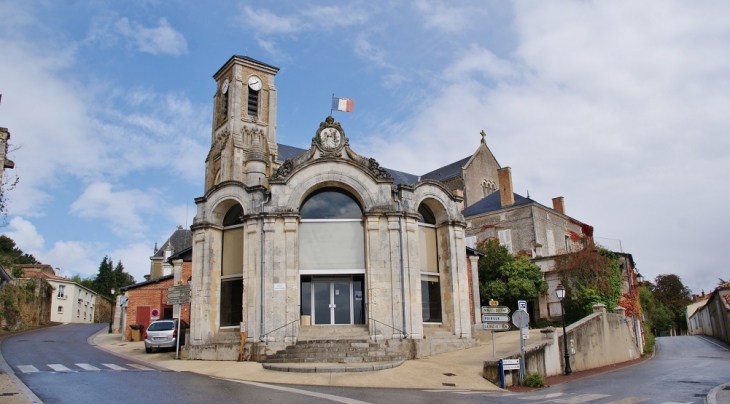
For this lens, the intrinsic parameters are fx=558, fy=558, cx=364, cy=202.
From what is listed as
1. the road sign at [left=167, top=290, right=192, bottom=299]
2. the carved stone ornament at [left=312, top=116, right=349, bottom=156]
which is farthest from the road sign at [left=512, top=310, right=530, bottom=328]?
the road sign at [left=167, top=290, right=192, bottom=299]

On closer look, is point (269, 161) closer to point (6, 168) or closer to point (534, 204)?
point (534, 204)

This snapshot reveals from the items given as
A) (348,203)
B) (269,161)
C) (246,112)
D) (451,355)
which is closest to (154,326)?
(348,203)

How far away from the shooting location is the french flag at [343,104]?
27.4m

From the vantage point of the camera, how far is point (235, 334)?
70.1 ft

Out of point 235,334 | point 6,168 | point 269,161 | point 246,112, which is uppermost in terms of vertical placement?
point 246,112

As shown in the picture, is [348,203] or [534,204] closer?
[348,203]

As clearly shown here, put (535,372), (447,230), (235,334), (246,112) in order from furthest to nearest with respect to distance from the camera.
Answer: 1. (246,112)
2. (447,230)
3. (235,334)
4. (535,372)

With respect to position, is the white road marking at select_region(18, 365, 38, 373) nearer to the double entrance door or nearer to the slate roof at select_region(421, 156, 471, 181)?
the double entrance door

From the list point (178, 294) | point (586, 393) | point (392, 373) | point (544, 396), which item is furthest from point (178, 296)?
point (586, 393)

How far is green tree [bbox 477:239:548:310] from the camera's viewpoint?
109 ft

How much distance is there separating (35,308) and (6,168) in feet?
95.6

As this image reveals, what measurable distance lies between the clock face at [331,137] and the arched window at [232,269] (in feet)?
14.6

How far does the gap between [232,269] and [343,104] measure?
10.0 metres

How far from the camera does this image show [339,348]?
750 inches
